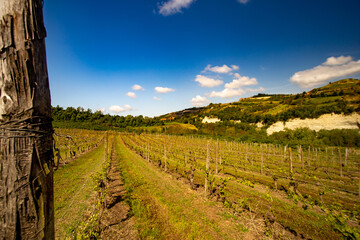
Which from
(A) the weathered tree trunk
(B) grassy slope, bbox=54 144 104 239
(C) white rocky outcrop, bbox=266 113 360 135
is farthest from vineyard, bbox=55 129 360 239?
(C) white rocky outcrop, bbox=266 113 360 135

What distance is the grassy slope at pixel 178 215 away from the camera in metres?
5.41

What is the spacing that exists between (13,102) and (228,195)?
9.75 m

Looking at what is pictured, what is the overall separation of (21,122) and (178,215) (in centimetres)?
694

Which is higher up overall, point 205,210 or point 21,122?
point 21,122

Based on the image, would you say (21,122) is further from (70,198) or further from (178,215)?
(70,198)

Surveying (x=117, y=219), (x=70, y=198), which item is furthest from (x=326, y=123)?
(x=70, y=198)

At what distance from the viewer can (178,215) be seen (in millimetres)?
6473

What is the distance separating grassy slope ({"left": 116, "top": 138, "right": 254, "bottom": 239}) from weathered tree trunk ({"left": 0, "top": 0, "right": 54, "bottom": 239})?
5417 millimetres

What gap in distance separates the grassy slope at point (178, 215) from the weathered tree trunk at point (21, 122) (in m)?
5.42

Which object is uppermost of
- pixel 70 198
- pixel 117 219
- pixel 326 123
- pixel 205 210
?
pixel 326 123

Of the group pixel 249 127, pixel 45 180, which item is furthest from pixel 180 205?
pixel 249 127

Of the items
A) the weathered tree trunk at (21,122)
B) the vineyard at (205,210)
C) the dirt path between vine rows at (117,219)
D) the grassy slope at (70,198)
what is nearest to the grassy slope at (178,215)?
the vineyard at (205,210)

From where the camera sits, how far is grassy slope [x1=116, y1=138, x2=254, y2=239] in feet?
17.8

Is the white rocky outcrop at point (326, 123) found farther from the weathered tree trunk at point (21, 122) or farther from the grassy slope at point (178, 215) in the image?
the weathered tree trunk at point (21, 122)
